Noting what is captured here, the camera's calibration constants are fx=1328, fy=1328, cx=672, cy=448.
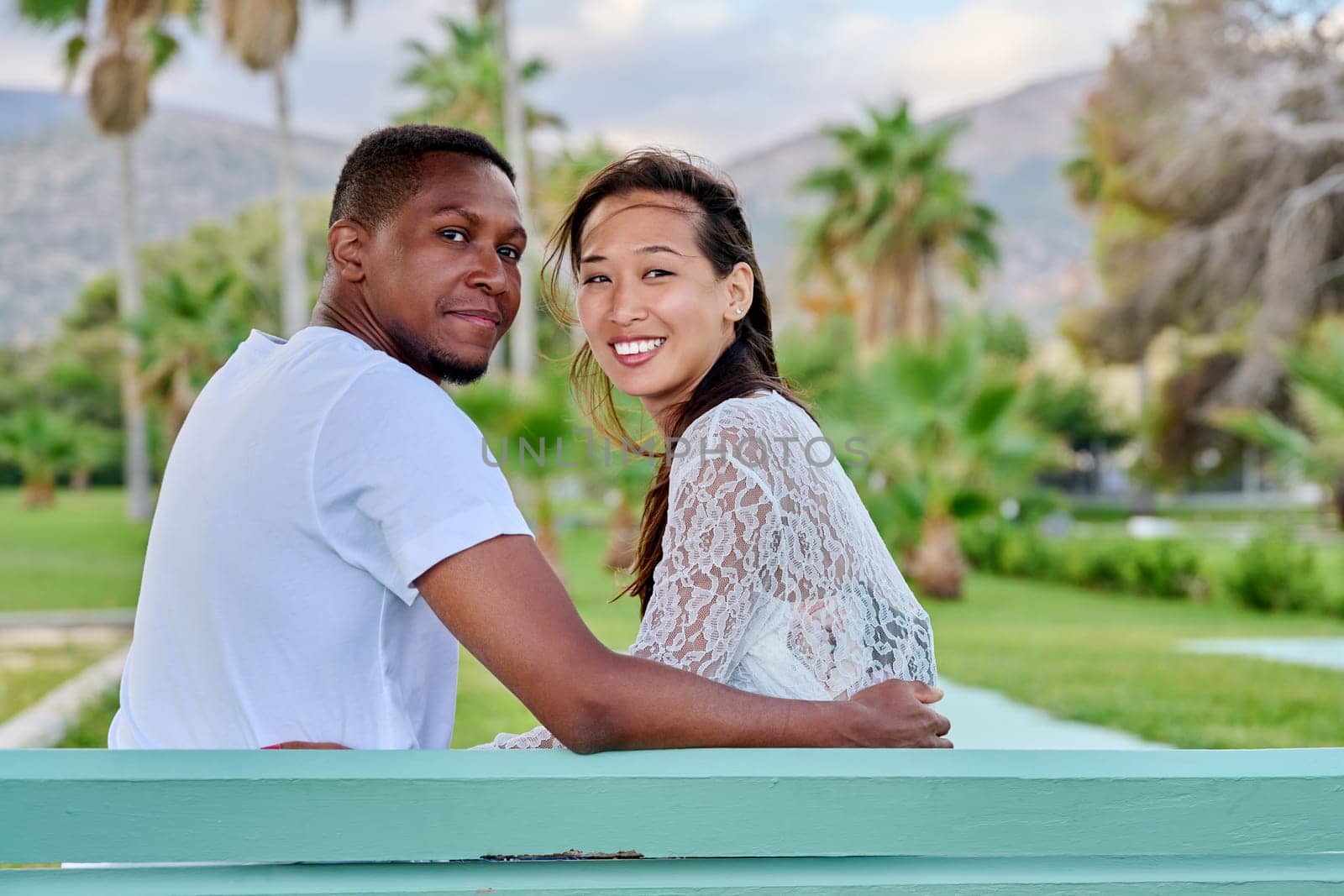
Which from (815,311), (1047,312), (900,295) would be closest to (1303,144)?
(900,295)

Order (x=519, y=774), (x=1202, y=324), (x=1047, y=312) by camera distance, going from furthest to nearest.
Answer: (x=1047, y=312) → (x=1202, y=324) → (x=519, y=774)

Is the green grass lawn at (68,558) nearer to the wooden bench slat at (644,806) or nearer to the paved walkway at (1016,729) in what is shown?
the paved walkway at (1016,729)

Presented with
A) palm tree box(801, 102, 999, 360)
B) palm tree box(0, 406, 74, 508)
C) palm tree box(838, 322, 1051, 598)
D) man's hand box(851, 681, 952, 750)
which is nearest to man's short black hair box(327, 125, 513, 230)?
man's hand box(851, 681, 952, 750)

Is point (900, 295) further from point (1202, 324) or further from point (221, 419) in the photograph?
point (221, 419)

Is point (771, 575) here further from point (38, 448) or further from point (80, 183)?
point (80, 183)

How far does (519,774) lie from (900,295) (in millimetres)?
25196

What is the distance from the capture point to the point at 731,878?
4.22 feet

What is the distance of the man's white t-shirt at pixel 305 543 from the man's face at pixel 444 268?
22cm

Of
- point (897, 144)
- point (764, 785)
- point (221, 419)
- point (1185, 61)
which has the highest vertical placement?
point (1185, 61)

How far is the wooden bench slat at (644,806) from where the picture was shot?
125 cm

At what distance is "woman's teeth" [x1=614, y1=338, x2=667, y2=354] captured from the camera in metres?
2.20

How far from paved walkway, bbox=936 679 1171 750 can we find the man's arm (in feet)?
17.6

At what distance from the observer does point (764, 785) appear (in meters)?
1.27

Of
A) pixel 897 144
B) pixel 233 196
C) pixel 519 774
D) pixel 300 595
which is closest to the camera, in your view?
pixel 519 774
